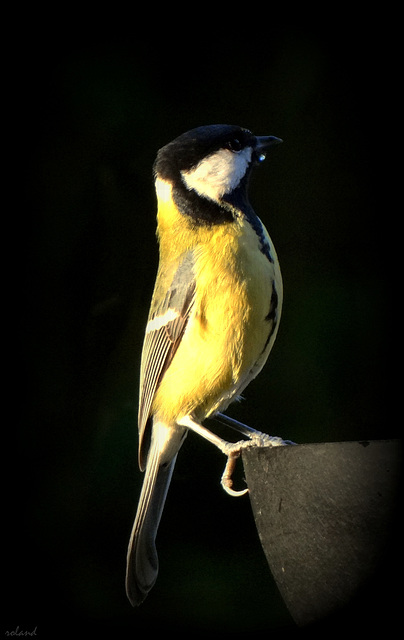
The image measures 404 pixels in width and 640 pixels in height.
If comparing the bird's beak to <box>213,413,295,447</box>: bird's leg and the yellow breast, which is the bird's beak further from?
<box>213,413,295,447</box>: bird's leg

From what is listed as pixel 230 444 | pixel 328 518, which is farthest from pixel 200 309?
pixel 328 518

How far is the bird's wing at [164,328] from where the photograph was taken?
1343 millimetres

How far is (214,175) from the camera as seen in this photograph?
140cm

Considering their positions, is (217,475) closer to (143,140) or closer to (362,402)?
(362,402)

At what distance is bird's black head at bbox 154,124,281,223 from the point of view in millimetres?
1377

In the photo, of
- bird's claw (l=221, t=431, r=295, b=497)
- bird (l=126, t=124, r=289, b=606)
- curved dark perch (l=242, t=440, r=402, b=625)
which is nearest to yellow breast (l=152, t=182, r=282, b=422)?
bird (l=126, t=124, r=289, b=606)

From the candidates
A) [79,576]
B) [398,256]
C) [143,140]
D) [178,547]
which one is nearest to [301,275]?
[398,256]

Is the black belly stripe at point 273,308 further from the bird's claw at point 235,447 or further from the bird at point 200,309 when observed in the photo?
the bird's claw at point 235,447

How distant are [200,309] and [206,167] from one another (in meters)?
0.25

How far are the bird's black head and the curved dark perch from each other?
52 centimetres

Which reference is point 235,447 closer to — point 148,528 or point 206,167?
point 148,528

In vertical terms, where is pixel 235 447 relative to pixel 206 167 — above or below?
below

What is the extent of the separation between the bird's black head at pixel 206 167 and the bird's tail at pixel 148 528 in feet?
1.40

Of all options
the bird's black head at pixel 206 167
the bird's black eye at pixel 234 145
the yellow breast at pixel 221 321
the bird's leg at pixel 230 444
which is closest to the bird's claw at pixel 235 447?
the bird's leg at pixel 230 444
